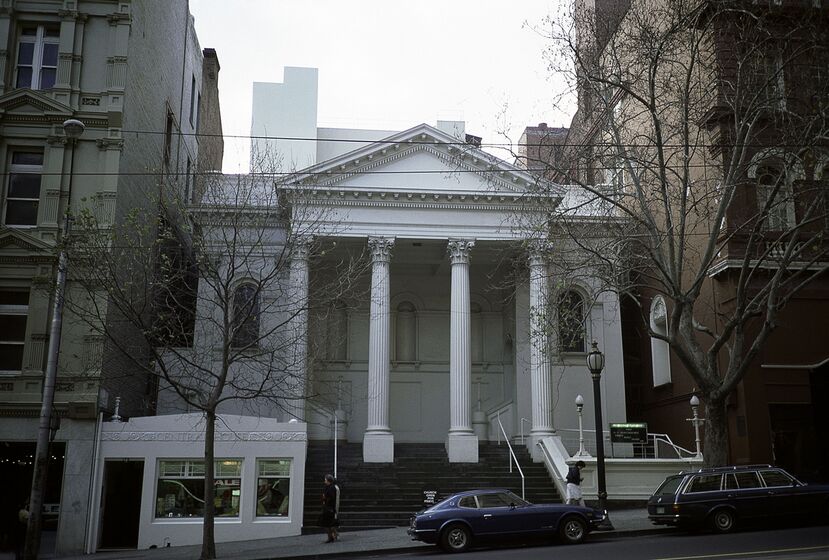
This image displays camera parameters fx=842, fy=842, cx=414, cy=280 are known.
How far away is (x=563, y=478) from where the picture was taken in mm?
25688

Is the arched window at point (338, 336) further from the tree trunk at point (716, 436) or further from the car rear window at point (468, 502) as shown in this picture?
the tree trunk at point (716, 436)

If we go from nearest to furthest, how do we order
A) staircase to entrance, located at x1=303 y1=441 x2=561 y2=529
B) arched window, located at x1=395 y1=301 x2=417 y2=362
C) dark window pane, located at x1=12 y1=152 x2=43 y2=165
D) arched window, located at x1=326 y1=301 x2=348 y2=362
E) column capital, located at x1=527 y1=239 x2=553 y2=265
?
1. column capital, located at x1=527 y1=239 x2=553 y2=265
2. staircase to entrance, located at x1=303 y1=441 x2=561 y2=529
3. dark window pane, located at x1=12 y1=152 x2=43 y2=165
4. arched window, located at x1=326 y1=301 x2=348 y2=362
5. arched window, located at x1=395 y1=301 x2=417 y2=362

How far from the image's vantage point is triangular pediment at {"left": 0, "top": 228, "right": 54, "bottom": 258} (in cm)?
2467

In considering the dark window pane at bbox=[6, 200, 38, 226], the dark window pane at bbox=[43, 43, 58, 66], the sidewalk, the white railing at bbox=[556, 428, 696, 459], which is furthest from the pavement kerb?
the dark window pane at bbox=[43, 43, 58, 66]

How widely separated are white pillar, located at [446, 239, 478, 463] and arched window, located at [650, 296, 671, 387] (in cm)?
806

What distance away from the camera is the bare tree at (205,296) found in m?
19.6

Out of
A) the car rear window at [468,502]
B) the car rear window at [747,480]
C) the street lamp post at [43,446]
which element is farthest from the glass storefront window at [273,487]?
the car rear window at [747,480]

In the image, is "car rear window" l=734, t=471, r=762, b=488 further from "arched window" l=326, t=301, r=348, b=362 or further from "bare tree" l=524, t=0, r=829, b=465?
"arched window" l=326, t=301, r=348, b=362

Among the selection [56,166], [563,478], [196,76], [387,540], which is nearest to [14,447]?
[56,166]

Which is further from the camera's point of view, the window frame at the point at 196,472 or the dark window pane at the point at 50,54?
the dark window pane at the point at 50,54

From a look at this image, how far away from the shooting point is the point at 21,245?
2473 centimetres

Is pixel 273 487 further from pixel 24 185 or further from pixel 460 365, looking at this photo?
pixel 24 185

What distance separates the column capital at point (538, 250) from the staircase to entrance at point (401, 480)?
671 centimetres

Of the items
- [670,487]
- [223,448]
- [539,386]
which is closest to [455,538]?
[670,487]
